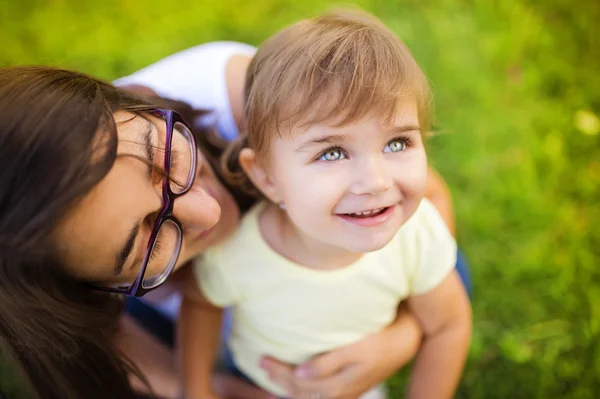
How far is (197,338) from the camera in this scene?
1.39m

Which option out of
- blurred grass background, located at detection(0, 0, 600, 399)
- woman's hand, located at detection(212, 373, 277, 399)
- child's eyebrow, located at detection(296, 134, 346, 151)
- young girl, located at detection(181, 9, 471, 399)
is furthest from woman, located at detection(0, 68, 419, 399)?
blurred grass background, located at detection(0, 0, 600, 399)

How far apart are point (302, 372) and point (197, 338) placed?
278mm

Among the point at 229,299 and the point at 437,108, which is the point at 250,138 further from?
the point at 437,108

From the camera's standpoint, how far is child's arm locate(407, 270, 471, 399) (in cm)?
125

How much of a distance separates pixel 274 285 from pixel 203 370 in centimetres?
38

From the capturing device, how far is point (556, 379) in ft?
5.83

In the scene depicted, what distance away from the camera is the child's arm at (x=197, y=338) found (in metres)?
1.36

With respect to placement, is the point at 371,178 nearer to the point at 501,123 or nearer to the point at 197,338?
the point at 197,338

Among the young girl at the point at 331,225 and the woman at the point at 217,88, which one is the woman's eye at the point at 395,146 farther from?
the woman at the point at 217,88

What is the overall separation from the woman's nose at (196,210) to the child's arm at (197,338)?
0.29 meters

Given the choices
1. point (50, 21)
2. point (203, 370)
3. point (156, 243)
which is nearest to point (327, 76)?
point (156, 243)

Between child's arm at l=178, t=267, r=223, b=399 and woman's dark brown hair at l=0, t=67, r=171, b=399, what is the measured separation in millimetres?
289

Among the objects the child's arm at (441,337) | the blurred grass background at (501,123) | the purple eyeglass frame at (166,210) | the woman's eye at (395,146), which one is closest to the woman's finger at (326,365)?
the child's arm at (441,337)

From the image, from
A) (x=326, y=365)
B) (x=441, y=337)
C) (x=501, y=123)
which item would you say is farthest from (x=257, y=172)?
(x=501, y=123)
